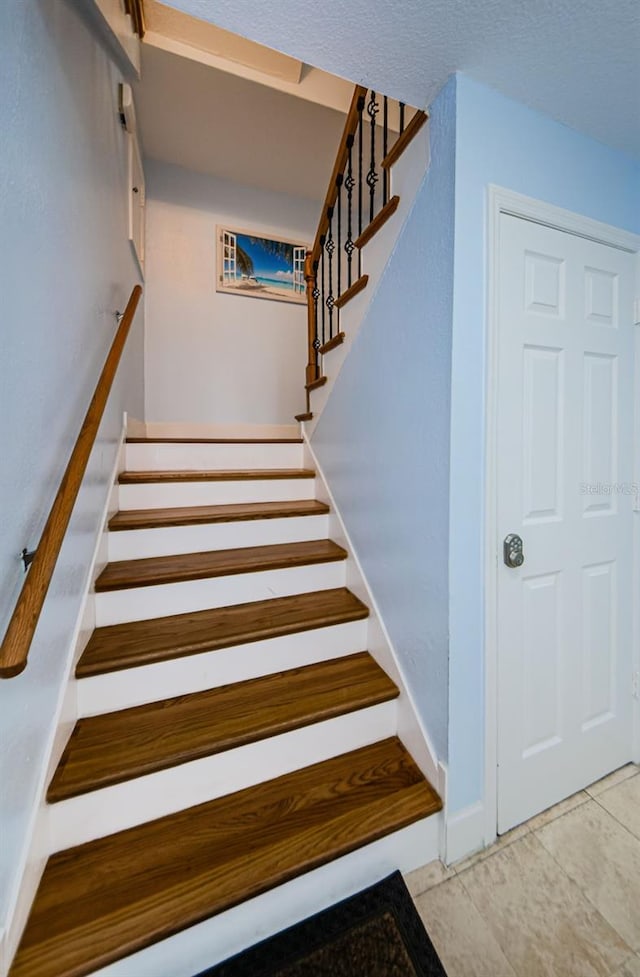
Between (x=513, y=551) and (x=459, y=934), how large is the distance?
1016 millimetres

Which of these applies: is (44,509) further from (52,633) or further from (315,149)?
(315,149)

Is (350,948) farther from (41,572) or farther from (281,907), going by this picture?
(41,572)

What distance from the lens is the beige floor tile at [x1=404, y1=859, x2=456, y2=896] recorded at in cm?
109

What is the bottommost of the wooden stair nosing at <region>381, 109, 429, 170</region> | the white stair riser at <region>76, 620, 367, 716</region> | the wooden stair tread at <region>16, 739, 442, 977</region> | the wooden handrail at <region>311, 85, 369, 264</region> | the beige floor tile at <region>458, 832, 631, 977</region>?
the beige floor tile at <region>458, 832, 631, 977</region>

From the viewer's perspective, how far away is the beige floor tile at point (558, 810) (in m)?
1.27

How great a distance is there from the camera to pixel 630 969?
929 millimetres

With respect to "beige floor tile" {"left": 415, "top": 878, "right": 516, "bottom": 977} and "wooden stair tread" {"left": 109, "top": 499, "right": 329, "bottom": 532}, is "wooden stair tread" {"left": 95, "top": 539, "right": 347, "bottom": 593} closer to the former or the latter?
"wooden stair tread" {"left": 109, "top": 499, "right": 329, "bottom": 532}

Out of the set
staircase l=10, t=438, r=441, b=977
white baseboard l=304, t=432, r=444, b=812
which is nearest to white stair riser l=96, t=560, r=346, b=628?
staircase l=10, t=438, r=441, b=977

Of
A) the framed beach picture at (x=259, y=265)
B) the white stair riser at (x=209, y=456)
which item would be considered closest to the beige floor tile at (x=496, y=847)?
the white stair riser at (x=209, y=456)

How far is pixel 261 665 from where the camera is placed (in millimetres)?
1422

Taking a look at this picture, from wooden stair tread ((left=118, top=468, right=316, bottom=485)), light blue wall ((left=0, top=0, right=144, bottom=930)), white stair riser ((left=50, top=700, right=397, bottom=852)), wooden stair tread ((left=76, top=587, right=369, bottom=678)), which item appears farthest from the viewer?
wooden stair tread ((left=118, top=468, right=316, bottom=485))

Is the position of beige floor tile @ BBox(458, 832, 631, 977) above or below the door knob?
below

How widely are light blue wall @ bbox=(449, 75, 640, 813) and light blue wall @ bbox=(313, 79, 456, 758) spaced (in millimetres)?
30

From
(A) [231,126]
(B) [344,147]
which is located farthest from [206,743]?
(A) [231,126]
